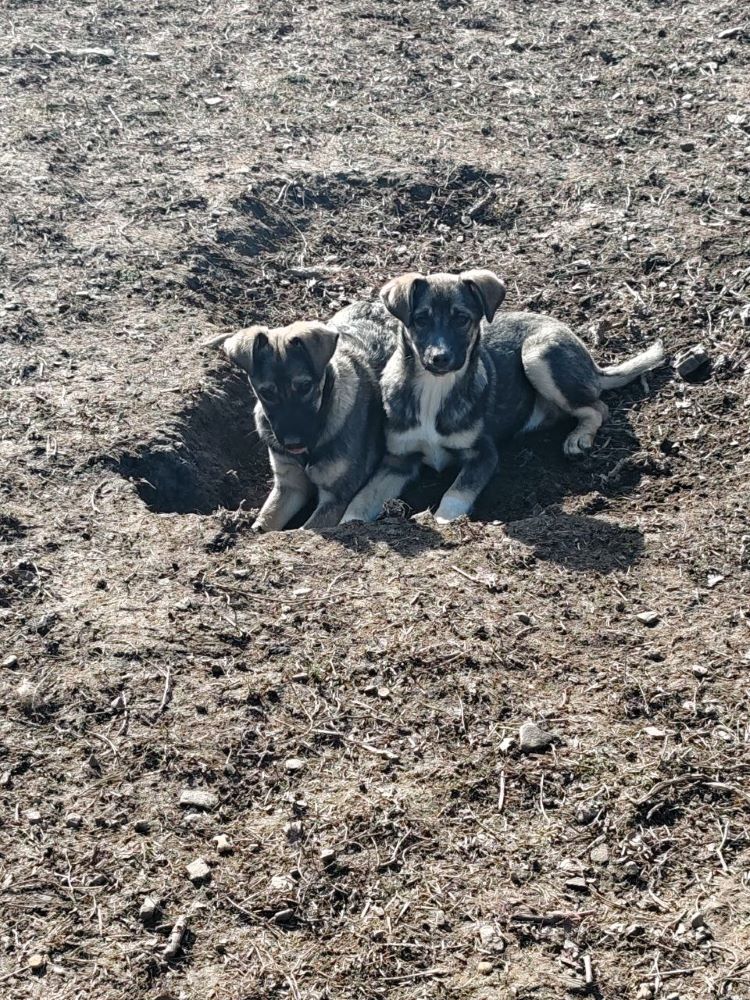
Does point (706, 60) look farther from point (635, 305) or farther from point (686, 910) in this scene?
point (686, 910)

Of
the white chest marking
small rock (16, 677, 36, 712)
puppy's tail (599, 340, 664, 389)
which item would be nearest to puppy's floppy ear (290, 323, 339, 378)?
the white chest marking

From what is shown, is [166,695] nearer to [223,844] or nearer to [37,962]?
[223,844]

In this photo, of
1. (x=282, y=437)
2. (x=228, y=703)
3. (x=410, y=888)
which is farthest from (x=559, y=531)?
(x=410, y=888)

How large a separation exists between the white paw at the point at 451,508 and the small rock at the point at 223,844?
8.58 feet

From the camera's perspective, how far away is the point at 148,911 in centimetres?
418

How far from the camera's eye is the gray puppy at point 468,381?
6.78 meters

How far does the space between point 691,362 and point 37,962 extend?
17.2 ft

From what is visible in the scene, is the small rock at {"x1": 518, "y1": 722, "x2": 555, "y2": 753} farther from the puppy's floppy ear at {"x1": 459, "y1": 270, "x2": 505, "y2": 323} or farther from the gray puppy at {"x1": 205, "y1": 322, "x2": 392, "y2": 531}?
the puppy's floppy ear at {"x1": 459, "y1": 270, "x2": 505, "y2": 323}

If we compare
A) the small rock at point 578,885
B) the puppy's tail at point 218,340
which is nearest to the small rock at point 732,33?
the puppy's tail at point 218,340

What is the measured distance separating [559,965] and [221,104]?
889 centimetres

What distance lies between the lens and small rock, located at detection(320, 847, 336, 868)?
4363mm

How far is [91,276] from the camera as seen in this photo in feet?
27.9

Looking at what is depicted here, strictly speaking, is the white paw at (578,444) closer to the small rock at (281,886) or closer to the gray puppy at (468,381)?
the gray puppy at (468,381)

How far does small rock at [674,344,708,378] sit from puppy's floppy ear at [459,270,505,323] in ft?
4.43
